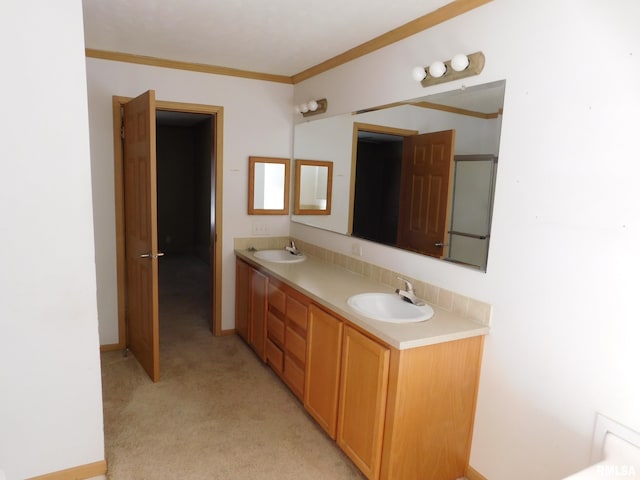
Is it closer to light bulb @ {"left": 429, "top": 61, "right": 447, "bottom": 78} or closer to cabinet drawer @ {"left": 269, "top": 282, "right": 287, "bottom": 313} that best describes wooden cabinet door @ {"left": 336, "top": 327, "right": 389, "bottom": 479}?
cabinet drawer @ {"left": 269, "top": 282, "right": 287, "bottom": 313}

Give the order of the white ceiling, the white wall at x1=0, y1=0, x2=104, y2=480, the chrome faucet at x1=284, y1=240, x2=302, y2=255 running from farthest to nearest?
1. the chrome faucet at x1=284, y1=240, x2=302, y2=255
2. the white ceiling
3. the white wall at x1=0, y1=0, x2=104, y2=480

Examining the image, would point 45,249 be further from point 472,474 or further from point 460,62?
point 472,474

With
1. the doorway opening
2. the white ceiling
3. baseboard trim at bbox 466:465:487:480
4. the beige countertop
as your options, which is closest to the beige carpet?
baseboard trim at bbox 466:465:487:480

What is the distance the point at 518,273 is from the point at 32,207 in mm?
2127

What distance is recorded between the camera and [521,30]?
70.7 inches

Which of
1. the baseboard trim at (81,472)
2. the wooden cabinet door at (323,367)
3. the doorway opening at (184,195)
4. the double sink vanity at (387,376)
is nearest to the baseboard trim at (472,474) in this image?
the double sink vanity at (387,376)

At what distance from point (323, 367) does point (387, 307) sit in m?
0.50

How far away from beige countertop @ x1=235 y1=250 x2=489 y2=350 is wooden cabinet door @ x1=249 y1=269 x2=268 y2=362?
12cm

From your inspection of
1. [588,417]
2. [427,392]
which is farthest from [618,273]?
[427,392]

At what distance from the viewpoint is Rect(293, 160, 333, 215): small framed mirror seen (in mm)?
3391

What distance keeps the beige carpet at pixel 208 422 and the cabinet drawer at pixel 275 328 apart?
0.33m

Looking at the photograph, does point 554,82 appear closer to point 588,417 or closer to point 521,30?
point 521,30

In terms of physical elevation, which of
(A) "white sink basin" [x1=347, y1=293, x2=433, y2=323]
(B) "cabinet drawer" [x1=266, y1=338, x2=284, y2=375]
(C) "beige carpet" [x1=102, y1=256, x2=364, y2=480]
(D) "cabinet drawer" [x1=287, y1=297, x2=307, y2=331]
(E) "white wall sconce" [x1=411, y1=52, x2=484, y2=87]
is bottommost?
(C) "beige carpet" [x1=102, y1=256, x2=364, y2=480]

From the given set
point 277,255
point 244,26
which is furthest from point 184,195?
point 244,26
